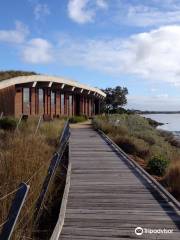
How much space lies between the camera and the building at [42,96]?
30.7m

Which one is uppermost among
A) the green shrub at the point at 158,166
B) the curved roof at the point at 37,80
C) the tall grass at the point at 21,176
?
the curved roof at the point at 37,80

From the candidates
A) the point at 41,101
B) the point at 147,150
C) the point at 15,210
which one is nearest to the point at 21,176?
the point at 15,210

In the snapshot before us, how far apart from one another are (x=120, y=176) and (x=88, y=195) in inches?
96.3

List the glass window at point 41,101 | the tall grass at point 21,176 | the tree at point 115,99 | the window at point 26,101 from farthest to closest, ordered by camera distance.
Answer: the tree at point 115,99 < the glass window at point 41,101 < the window at point 26,101 < the tall grass at point 21,176

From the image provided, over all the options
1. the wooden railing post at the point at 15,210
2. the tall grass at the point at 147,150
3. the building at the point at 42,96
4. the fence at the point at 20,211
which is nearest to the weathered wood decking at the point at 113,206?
the fence at the point at 20,211

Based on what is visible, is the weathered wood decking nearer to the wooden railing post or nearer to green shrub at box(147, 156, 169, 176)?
green shrub at box(147, 156, 169, 176)

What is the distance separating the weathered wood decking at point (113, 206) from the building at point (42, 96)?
17882 millimetres

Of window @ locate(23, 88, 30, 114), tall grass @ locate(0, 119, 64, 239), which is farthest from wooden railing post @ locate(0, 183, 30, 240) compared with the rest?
window @ locate(23, 88, 30, 114)

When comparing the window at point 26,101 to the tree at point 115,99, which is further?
the tree at point 115,99

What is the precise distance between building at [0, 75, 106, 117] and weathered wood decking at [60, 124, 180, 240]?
17.9 meters

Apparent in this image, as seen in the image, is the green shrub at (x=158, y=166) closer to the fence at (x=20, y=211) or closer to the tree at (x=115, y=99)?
the fence at (x=20, y=211)

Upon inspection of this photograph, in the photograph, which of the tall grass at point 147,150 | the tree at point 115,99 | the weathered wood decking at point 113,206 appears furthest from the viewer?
the tree at point 115,99

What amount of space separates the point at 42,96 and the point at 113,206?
91.0 ft

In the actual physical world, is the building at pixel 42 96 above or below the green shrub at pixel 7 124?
above
